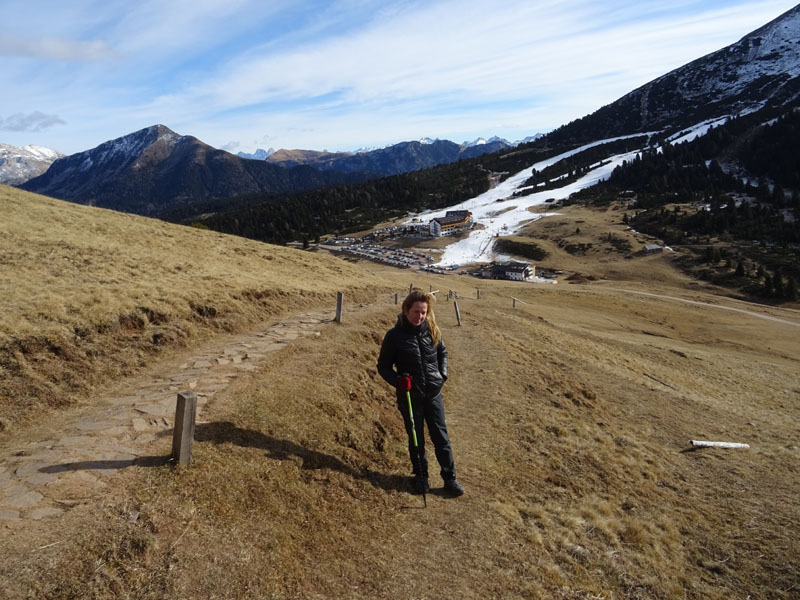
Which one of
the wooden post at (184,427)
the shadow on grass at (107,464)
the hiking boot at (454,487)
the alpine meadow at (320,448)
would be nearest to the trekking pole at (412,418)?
the alpine meadow at (320,448)

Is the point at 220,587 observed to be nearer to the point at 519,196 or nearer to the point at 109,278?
the point at 109,278

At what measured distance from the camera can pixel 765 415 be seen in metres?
20.3

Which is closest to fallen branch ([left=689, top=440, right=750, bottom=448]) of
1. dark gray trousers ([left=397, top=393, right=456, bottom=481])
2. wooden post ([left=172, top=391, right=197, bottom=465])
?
dark gray trousers ([left=397, top=393, right=456, bottom=481])

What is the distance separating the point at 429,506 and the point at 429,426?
5.35 feet

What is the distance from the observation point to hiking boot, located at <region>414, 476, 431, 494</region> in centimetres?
849

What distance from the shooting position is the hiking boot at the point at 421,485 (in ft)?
27.9

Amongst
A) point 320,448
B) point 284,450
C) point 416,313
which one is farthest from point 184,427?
point 416,313

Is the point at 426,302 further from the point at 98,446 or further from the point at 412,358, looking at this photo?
the point at 98,446

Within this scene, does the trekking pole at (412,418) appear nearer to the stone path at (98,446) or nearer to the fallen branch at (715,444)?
the stone path at (98,446)

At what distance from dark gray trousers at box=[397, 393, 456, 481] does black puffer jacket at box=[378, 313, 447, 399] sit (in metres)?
0.18

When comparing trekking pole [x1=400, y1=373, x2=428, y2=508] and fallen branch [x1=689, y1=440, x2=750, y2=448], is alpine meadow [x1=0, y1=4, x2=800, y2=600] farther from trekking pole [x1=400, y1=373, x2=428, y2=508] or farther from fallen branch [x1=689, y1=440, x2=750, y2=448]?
trekking pole [x1=400, y1=373, x2=428, y2=508]

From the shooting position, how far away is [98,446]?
24.5 feet

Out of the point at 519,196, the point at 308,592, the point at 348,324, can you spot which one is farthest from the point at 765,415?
the point at 519,196

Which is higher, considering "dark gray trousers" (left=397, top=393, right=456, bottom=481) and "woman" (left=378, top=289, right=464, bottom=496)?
"woman" (left=378, top=289, right=464, bottom=496)
